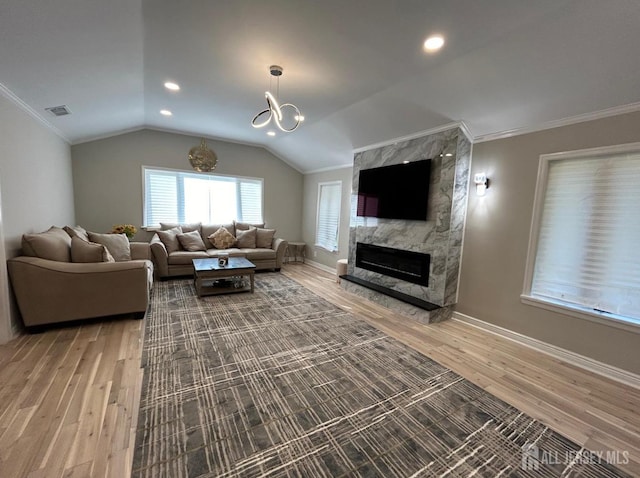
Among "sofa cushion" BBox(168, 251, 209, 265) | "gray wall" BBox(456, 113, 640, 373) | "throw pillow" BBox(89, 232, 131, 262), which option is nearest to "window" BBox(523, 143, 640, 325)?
"gray wall" BBox(456, 113, 640, 373)

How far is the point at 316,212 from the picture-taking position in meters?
6.73

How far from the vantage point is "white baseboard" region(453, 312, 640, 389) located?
2.38 meters

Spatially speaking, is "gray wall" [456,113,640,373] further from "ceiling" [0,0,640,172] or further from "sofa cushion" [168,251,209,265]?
"sofa cushion" [168,251,209,265]

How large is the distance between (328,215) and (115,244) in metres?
4.05

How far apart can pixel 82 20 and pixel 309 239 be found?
5.53 metres

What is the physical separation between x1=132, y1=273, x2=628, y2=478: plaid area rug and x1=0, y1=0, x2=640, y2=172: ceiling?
273 centimetres

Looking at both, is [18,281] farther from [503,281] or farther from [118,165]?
[503,281]

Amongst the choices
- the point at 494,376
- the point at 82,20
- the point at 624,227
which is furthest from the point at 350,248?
the point at 82,20

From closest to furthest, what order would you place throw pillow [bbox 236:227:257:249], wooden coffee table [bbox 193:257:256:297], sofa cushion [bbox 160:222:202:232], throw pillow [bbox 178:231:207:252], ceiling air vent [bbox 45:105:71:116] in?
ceiling air vent [bbox 45:105:71:116], wooden coffee table [bbox 193:257:256:297], throw pillow [bbox 178:231:207:252], sofa cushion [bbox 160:222:202:232], throw pillow [bbox 236:227:257:249]

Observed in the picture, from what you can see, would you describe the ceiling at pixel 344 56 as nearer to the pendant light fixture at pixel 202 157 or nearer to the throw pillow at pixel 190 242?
the pendant light fixture at pixel 202 157

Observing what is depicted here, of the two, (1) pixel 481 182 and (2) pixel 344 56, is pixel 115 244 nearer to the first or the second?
(2) pixel 344 56

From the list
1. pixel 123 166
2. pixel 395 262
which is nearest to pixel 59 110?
pixel 123 166

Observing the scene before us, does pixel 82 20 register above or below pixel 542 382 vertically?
above

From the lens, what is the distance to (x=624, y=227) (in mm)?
2410
